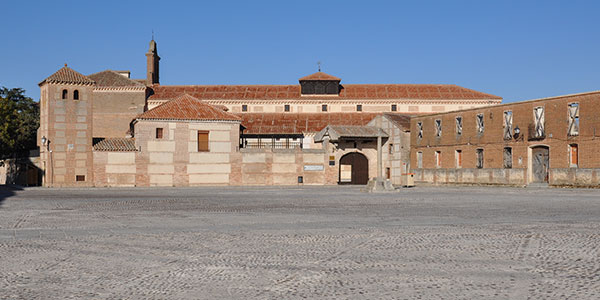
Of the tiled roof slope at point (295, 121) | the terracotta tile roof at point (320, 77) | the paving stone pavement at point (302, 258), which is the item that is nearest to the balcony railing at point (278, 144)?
the tiled roof slope at point (295, 121)

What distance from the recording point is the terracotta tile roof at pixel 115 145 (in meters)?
41.7

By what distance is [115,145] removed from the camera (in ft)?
138

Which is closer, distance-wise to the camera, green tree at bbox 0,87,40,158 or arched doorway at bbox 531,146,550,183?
arched doorway at bbox 531,146,550,183

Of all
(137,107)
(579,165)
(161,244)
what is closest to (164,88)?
(137,107)

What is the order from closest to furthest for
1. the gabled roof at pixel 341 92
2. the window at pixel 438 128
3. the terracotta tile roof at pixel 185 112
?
the terracotta tile roof at pixel 185 112 → the window at pixel 438 128 → the gabled roof at pixel 341 92

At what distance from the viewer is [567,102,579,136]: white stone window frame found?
1368 inches

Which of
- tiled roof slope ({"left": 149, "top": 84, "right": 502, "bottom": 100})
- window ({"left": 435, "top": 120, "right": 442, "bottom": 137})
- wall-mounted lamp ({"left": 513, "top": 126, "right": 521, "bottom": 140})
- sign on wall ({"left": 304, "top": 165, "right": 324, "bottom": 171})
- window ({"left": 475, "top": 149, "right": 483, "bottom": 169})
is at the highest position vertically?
tiled roof slope ({"left": 149, "top": 84, "right": 502, "bottom": 100})

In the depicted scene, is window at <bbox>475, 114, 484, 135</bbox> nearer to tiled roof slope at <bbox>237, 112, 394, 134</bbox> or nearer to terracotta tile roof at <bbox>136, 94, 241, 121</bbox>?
tiled roof slope at <bbox>237, 112, 394, 134</bbox>

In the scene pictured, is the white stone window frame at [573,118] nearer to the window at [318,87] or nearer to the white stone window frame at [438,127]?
the white stone window frame at [438,127]

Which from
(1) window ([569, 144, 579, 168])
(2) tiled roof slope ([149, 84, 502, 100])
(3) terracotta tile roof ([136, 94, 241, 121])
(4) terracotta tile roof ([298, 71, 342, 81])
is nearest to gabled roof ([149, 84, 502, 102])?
(2) tiled roof slope ([149, 84, 502, 100])

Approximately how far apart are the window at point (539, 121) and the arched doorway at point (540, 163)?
0.87 metres

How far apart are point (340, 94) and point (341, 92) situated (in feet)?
1.52

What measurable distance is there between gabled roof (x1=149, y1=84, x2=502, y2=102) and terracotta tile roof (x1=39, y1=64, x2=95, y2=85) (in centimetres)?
1732

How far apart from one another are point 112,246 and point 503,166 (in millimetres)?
34596
